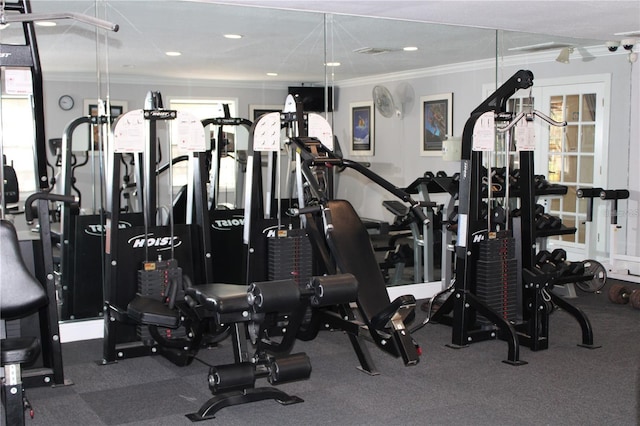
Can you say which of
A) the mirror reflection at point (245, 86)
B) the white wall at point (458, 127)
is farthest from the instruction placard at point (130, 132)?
the white wall at point (458, 127)

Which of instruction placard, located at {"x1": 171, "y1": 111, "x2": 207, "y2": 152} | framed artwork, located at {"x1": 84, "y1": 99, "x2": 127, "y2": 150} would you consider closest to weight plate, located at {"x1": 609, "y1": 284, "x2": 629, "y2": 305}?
instruction placard, located at {"x1": 171, "y1": 111, "x2": 207, "y2": 152}

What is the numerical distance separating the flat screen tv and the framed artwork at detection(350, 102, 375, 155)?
326 mm

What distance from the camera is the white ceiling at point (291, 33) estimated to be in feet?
17.0

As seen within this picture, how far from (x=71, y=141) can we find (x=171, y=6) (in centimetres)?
122

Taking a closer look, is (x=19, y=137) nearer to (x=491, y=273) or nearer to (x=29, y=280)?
(x=29, y=280)

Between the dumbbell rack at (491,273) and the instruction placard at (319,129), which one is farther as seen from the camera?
the instruction placard at (319,129)

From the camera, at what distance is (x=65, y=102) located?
Answer: 5.16 metres

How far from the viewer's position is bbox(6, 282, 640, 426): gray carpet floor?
3.74 m

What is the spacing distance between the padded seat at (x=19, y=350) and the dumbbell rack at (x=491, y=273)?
2.98 metres

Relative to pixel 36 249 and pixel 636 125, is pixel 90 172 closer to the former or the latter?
pixel 36 249

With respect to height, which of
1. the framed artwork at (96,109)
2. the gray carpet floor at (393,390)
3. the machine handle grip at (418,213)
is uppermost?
the framed artwork at (96,109)

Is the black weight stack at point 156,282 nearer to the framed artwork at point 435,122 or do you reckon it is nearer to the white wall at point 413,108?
the white wall at point 413,108

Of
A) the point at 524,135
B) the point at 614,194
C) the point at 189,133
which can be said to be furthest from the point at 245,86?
the point at 614,194

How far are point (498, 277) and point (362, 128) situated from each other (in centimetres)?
208
